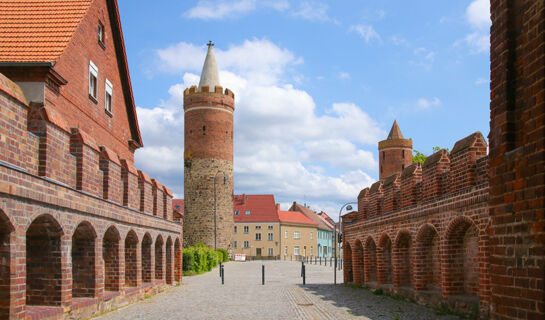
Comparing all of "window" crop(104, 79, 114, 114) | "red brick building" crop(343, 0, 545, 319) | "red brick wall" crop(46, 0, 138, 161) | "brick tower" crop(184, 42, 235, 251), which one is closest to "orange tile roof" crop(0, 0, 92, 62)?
"red brick wall" crop(46, 0, 138, 161)

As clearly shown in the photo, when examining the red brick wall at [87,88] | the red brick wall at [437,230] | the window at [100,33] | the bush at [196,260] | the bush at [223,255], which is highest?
the window at [100,33]

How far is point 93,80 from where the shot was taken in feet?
53.7

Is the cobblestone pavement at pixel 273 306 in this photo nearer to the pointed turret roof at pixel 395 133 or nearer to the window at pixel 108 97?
the window at pixel 108 97

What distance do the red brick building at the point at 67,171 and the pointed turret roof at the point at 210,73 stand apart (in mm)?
34032

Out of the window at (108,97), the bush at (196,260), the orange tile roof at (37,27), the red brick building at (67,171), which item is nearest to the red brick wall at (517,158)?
the red brick building at (67,171)

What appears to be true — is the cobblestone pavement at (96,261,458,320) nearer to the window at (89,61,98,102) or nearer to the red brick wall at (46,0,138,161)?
the red brick wall at (46,0,138,161)

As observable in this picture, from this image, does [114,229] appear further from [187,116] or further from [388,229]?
[187,116]

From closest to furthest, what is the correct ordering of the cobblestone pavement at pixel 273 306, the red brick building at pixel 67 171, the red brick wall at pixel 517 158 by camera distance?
the red brick wall at pixel 517 158, the red brick building at pixel 67 171, the cobblestone pavement at pixel 273 306

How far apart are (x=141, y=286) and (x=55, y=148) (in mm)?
8075

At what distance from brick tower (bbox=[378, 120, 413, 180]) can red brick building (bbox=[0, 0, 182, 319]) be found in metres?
38.2

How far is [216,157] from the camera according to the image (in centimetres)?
5278

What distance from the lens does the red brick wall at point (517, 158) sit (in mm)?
3848

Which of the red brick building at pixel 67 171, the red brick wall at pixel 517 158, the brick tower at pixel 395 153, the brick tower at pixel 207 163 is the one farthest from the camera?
the brick tower at pixel 395 153

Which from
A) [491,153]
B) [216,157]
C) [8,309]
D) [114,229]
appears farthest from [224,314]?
[216,157]
